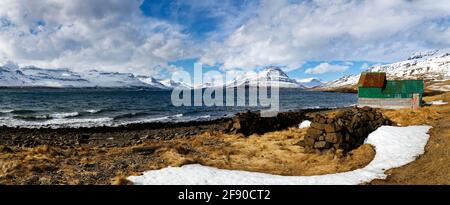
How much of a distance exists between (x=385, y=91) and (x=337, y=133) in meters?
33.2

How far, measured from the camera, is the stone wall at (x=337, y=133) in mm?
18812

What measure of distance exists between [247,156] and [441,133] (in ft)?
39.6

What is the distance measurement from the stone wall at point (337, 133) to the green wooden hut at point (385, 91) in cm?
2855

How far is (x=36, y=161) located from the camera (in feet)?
53.4

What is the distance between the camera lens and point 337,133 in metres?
19.0

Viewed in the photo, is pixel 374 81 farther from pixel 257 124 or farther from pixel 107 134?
pixel 107 134

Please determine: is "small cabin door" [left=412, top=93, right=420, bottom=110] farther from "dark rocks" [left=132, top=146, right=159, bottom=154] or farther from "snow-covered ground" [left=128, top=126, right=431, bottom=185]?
"dark rocks" [left=132, top=146, right=159, bottom=154]

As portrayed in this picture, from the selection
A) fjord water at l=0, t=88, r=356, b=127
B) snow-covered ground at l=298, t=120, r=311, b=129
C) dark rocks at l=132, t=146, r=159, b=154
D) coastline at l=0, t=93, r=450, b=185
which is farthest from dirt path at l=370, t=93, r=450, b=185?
fjord water at l=0, t=88, r=356, b=127

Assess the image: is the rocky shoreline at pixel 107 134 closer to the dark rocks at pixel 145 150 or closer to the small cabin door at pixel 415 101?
the dark rocks at pixel 145 150

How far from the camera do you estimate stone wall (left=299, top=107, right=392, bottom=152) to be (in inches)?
741

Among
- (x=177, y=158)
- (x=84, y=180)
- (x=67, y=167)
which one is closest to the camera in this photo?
(x=84, y=180)
